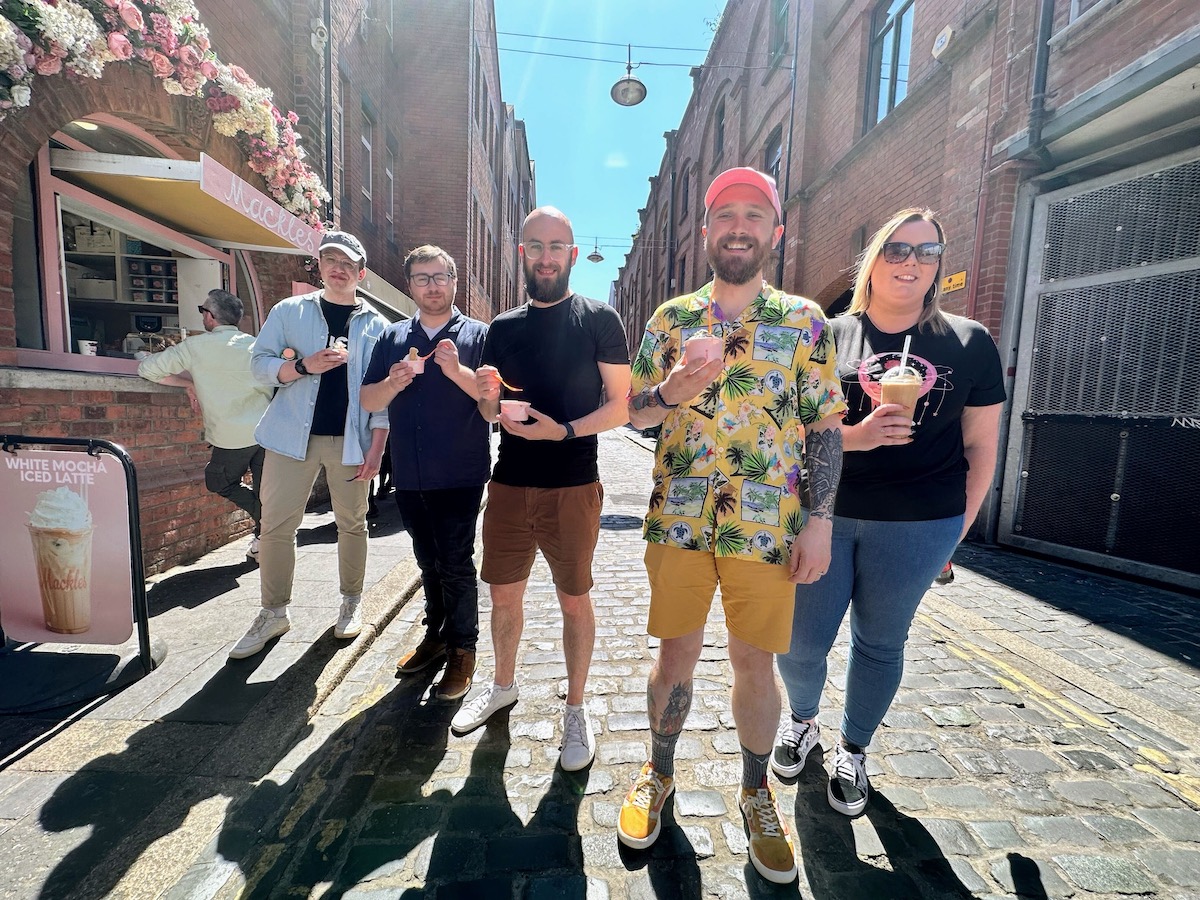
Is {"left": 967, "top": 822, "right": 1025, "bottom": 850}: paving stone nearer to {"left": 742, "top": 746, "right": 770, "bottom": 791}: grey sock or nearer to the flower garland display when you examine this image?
{"left": 742, "top": 746, "right": 770, "bottom": 791}: grey sock

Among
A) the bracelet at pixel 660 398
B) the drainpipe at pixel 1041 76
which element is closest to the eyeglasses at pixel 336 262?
the bracelet at pixel 660 398

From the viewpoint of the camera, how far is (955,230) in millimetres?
6574

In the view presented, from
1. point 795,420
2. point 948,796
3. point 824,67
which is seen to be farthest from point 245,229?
point 824,67

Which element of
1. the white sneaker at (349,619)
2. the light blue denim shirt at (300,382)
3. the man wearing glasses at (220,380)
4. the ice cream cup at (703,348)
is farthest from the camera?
the man wearing glasses at (220,380)

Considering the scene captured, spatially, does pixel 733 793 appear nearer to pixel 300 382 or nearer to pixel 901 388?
pixel 901 388

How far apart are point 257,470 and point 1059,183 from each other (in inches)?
313

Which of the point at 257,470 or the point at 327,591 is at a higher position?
the point at 257,470

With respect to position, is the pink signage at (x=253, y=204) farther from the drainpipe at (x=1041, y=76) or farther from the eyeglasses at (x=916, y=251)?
the drainpipe at (x=1041, y=76)

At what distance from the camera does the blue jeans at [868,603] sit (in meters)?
2.01

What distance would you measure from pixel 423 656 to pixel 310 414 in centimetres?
147

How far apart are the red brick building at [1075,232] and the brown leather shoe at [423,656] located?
3.77 m

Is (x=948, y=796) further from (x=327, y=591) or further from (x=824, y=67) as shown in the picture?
(x=824, y=67)

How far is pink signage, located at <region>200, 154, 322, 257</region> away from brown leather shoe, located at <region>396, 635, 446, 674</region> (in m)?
3.33

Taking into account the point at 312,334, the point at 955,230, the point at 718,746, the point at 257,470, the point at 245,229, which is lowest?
the point at 718,746
